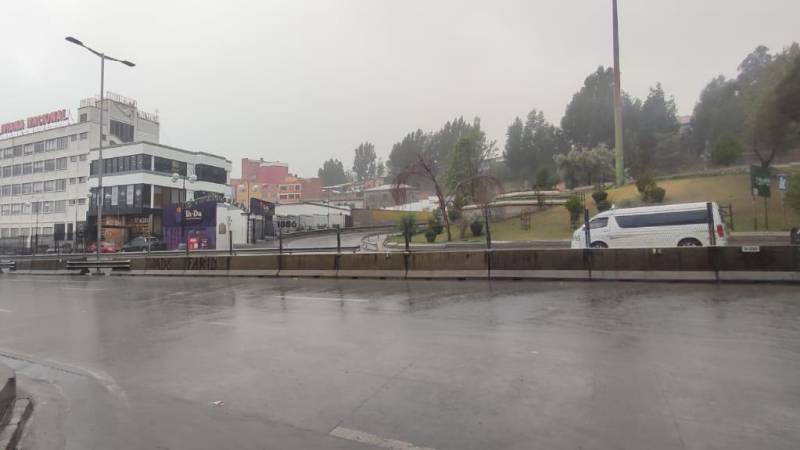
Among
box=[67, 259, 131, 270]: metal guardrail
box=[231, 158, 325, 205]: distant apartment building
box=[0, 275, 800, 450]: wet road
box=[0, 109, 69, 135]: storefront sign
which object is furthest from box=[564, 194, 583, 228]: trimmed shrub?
box=[231, 158, 325, 205]: distant apartment building

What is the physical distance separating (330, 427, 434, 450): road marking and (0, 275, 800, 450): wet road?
0.07 ft

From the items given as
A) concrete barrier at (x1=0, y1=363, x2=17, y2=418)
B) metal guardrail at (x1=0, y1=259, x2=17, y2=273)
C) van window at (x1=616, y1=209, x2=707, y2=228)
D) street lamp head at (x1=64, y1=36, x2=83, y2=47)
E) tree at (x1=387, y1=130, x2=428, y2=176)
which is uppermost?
tree at (x1=387, y1=130, x2=428, y2=176)

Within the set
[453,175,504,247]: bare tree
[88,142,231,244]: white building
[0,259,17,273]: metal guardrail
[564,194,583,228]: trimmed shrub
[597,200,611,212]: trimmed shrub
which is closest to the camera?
[0,259,17,273]: metal guardrail

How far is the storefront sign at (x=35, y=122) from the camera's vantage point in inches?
3078

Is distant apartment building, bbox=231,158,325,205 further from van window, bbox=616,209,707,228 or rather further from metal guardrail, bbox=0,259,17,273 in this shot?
van window, bbox=616,209,707,228

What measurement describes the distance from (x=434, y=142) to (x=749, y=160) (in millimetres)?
78617

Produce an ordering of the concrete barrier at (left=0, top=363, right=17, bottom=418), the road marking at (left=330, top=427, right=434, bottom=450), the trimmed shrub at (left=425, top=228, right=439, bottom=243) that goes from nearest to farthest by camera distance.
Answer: the road marking at (left=330, top=427, right=434, bottom=450) → the concrete barrier at (left=0, top=363, right=17, bottom=418) → the trimmed shrub at (left=425, top=228, right=439, bottom=243)

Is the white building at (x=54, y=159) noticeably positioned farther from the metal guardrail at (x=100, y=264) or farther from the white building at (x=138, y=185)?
the metal guardrail at (x=100, y=264)

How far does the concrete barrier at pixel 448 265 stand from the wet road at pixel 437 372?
13.4ft

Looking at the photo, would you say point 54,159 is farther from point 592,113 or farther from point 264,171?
point 592,113

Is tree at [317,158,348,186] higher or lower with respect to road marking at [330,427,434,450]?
higher

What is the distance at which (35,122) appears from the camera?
264 ft

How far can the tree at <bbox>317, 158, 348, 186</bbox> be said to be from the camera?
17075 centimetres

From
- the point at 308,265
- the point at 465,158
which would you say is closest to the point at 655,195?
the point at 308,265
